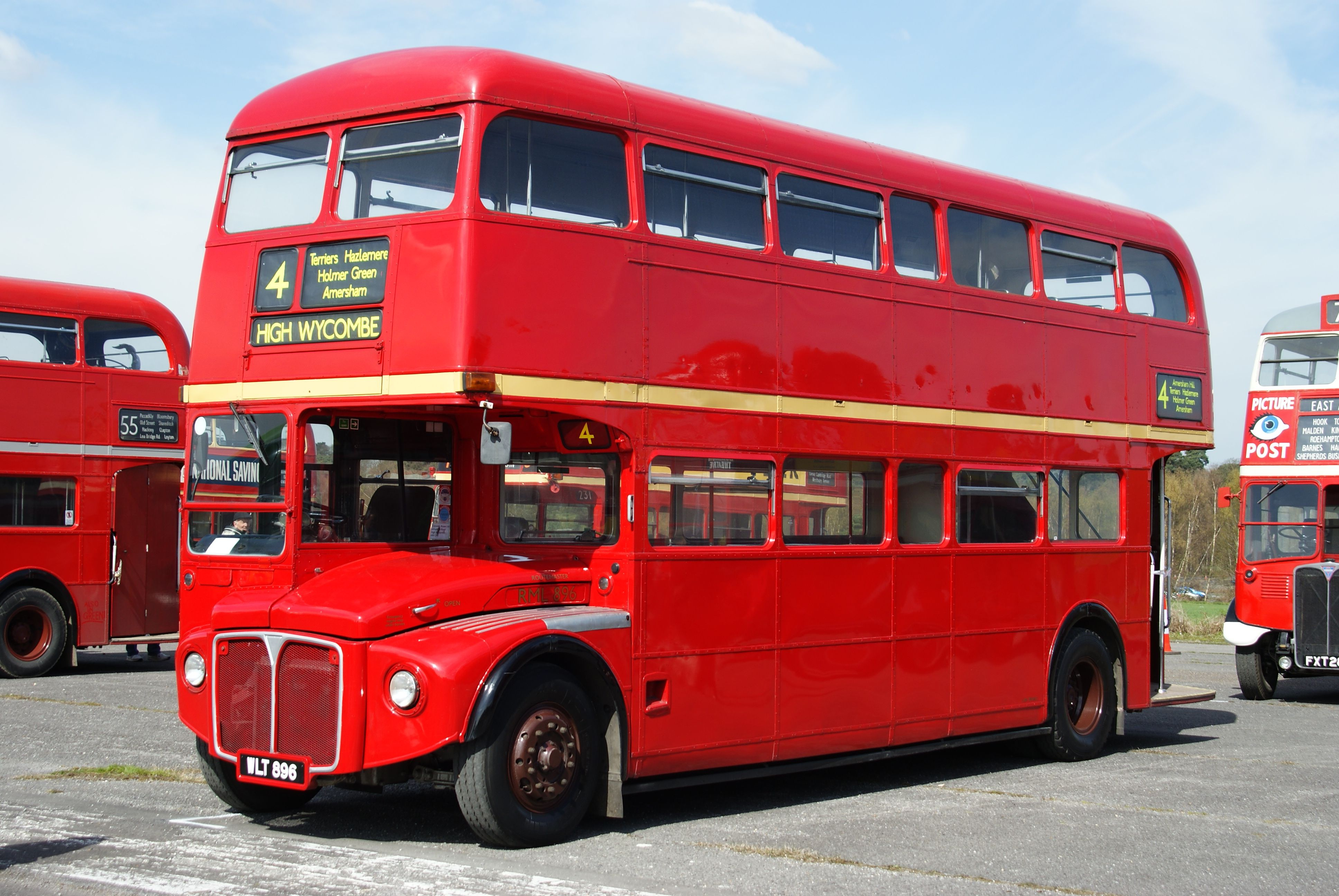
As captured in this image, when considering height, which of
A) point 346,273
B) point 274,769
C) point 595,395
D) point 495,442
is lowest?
point 274,769

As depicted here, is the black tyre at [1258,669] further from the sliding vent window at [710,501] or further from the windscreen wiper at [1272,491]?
the sliding vent window at [710,501]

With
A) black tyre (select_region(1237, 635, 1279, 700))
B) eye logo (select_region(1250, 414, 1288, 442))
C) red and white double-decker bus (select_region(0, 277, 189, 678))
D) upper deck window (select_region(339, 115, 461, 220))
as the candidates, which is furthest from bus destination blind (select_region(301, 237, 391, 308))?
eye logo (select_region(1250, 414, 1288, 442))

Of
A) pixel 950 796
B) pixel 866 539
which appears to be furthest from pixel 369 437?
pixel 950 796

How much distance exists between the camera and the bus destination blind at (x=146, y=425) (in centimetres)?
1808

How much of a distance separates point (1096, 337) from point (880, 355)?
287 centimetres

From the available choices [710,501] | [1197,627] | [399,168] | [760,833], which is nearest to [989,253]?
[710,501]

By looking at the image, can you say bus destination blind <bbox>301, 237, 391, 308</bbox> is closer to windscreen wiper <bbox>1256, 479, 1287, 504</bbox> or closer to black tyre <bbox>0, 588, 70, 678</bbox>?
black tyre <bbox>0, 588, 70, 678</bbox>

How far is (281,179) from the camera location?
877cm

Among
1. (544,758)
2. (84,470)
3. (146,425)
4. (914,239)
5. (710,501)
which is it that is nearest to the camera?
(544,758)

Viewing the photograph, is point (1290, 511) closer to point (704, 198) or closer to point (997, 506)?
point (997, 506)

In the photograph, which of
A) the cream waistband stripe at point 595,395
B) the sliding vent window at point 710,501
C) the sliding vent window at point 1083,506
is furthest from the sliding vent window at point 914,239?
the sliding vent window at point 1083,506

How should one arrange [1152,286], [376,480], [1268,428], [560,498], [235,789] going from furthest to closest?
[1268,428] < [1152,286] < [560,498] < [376,480] < [235,789]

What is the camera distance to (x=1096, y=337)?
40.5 ft

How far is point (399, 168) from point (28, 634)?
11.9m
